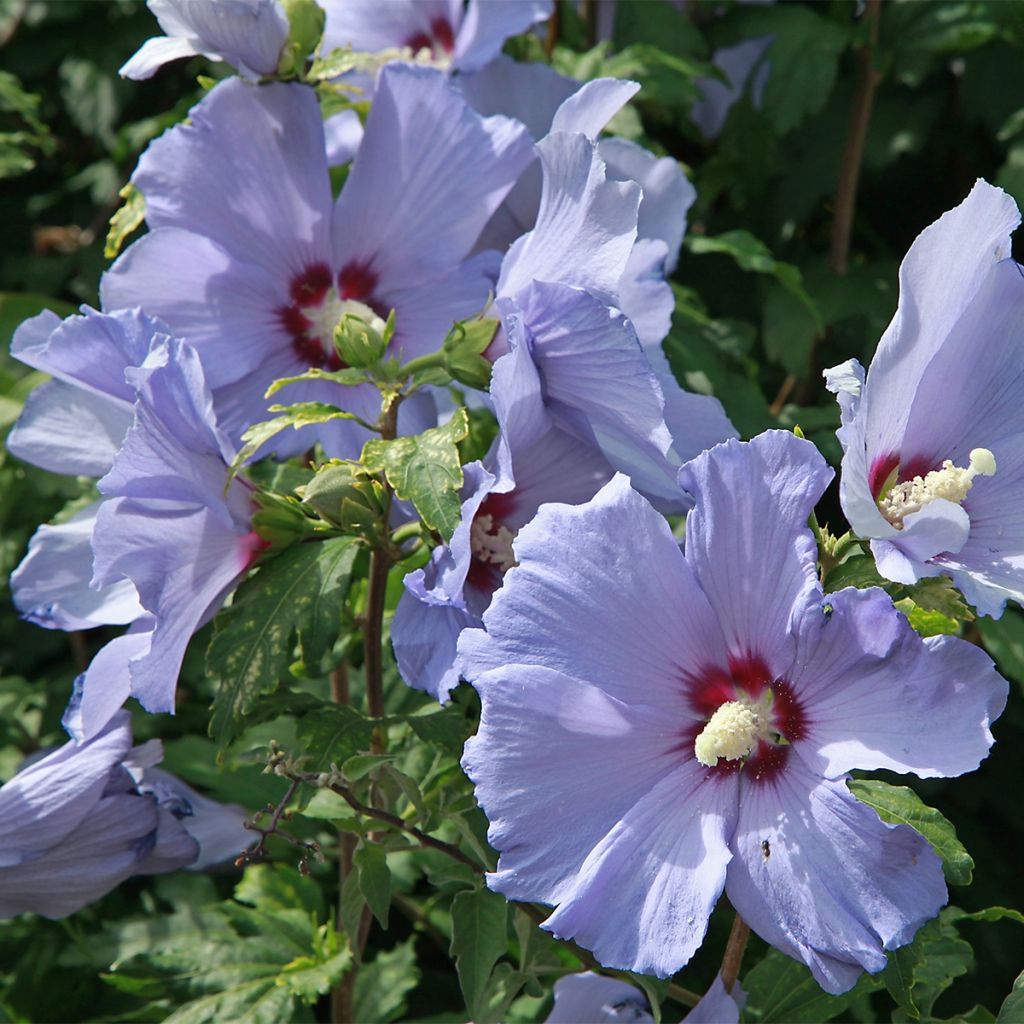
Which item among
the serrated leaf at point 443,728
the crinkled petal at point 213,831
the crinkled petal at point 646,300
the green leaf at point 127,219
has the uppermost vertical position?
Result: the green leaf at point 127,219

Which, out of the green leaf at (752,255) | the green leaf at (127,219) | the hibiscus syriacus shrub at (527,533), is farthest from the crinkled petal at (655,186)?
the green leaf at (127,219)

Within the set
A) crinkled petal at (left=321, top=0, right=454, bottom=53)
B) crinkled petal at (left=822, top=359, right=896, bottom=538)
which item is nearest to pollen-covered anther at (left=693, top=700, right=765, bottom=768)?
crinkled petal at (left=822, top=359, right=896, bottom=538)

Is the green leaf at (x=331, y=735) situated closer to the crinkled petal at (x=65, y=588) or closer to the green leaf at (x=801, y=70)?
the crinkled petal at (x=65, y=588)

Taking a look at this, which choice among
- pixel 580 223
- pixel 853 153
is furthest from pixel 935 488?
pixel 853 153

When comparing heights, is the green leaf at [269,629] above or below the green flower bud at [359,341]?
below

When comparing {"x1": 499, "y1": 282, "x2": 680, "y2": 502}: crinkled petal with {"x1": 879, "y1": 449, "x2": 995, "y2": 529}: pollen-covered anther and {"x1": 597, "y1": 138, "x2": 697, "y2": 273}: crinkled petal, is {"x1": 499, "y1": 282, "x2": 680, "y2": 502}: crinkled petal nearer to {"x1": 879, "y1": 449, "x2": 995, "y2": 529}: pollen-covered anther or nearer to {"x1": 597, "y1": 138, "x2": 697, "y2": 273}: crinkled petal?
{"x1": 879, "y1": 449, "x2": 995, "y2": 529}: pollen-covered anther

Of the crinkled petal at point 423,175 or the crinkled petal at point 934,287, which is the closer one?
the crinkled petal at point 934,287

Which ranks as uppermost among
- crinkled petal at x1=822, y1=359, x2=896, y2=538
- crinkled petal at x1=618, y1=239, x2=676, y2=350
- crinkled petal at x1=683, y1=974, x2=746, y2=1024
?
crinkled petal at x1=822, y1=359, x2=896, y2=538
